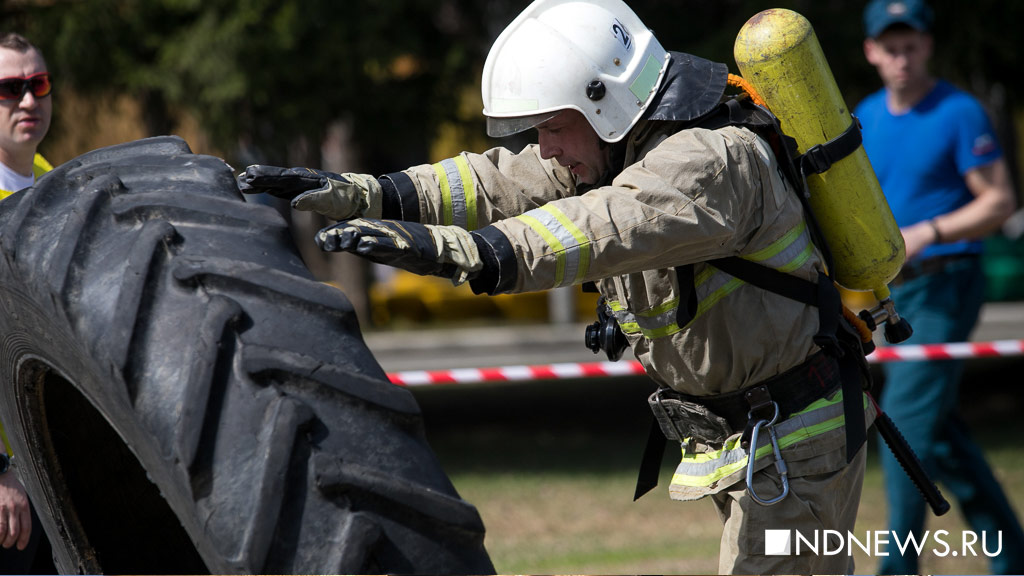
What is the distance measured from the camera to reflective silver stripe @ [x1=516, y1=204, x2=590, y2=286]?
2.15 metres

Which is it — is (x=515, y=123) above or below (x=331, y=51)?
above

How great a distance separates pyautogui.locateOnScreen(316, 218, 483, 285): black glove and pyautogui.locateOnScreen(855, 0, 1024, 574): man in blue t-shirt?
3.02 meters

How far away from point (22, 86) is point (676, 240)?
2290mm

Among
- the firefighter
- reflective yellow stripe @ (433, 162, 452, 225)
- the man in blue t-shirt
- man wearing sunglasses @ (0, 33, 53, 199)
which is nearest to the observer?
the firefighter

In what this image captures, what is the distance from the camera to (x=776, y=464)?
9.04 feet

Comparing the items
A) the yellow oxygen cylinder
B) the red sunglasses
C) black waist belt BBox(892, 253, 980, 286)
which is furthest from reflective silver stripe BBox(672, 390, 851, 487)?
the red sunglasses

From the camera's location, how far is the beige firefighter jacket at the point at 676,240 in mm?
2195

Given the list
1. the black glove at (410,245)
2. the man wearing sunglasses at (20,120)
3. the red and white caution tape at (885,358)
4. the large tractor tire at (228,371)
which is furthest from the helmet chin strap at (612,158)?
the red and white caution tape at (885,358)

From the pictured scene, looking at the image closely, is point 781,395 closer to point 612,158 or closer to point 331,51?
point 612,158

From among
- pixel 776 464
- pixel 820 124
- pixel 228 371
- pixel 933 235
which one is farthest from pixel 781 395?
pixel 933 235

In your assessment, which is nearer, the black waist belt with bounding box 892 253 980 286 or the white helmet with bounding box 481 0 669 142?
the white helmet with bounding box 481 0 669 142

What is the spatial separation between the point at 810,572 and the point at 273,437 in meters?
1.54

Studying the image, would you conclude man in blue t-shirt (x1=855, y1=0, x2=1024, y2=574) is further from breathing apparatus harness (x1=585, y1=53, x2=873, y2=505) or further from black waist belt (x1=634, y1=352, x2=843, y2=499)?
black waist belt (x1=634, y1=352, x2=843, y2=499)

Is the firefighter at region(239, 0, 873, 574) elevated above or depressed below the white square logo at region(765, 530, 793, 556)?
above
